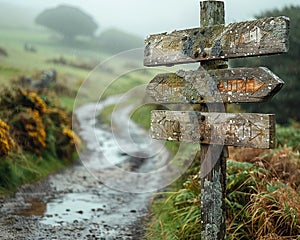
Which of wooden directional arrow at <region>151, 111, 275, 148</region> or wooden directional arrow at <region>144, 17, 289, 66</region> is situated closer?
wooden directional arrow at <region>144, 17, 289, 66</region>

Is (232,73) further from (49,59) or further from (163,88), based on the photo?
(49,59)

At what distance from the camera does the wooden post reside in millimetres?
4805

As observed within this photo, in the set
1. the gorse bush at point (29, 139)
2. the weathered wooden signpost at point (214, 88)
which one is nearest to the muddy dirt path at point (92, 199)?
the gorse bush at point (29, 139)

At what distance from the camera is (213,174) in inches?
189

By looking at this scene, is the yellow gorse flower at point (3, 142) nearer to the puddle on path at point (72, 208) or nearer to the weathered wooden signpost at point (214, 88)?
the puddle on path at point (72, 208)

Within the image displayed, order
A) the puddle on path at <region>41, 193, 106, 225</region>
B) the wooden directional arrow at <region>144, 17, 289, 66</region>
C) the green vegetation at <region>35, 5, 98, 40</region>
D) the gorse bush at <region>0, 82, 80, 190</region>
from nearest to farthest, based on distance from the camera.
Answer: the wooden directional arrow at <region>144, 17, 289, 66</region>
the puddle on path at <region>41, 193, 106, 225</region>
the gorse bush at <region>0, 82, 80, 190</region>
the green vegetation at <region>35, 5, 98, 40</region>

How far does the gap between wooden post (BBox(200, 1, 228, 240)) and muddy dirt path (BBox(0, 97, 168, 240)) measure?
6.21 feet

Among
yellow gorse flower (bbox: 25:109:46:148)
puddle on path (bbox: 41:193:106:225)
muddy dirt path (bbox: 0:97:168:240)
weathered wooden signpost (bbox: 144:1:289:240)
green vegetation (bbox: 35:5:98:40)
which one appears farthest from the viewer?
green vegetation (bbox: 35:5:98:40)

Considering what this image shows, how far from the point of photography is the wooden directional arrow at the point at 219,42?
4.15 meters

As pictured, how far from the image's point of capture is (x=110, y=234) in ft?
21.6

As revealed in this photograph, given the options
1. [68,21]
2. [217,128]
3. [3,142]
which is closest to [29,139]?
[3,142]

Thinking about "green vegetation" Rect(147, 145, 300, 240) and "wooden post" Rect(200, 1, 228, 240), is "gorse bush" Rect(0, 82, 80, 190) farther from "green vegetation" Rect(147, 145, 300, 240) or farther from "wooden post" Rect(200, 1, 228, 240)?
"wooden post" Rect(200, 1, 228, 240)

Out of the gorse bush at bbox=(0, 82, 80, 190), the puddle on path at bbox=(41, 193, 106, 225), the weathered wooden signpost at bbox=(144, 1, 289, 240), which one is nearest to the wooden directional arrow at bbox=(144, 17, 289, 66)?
the weathered wooden signpost at bbox=(144, 1, 289, 240)

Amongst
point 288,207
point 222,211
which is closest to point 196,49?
point 222,211
